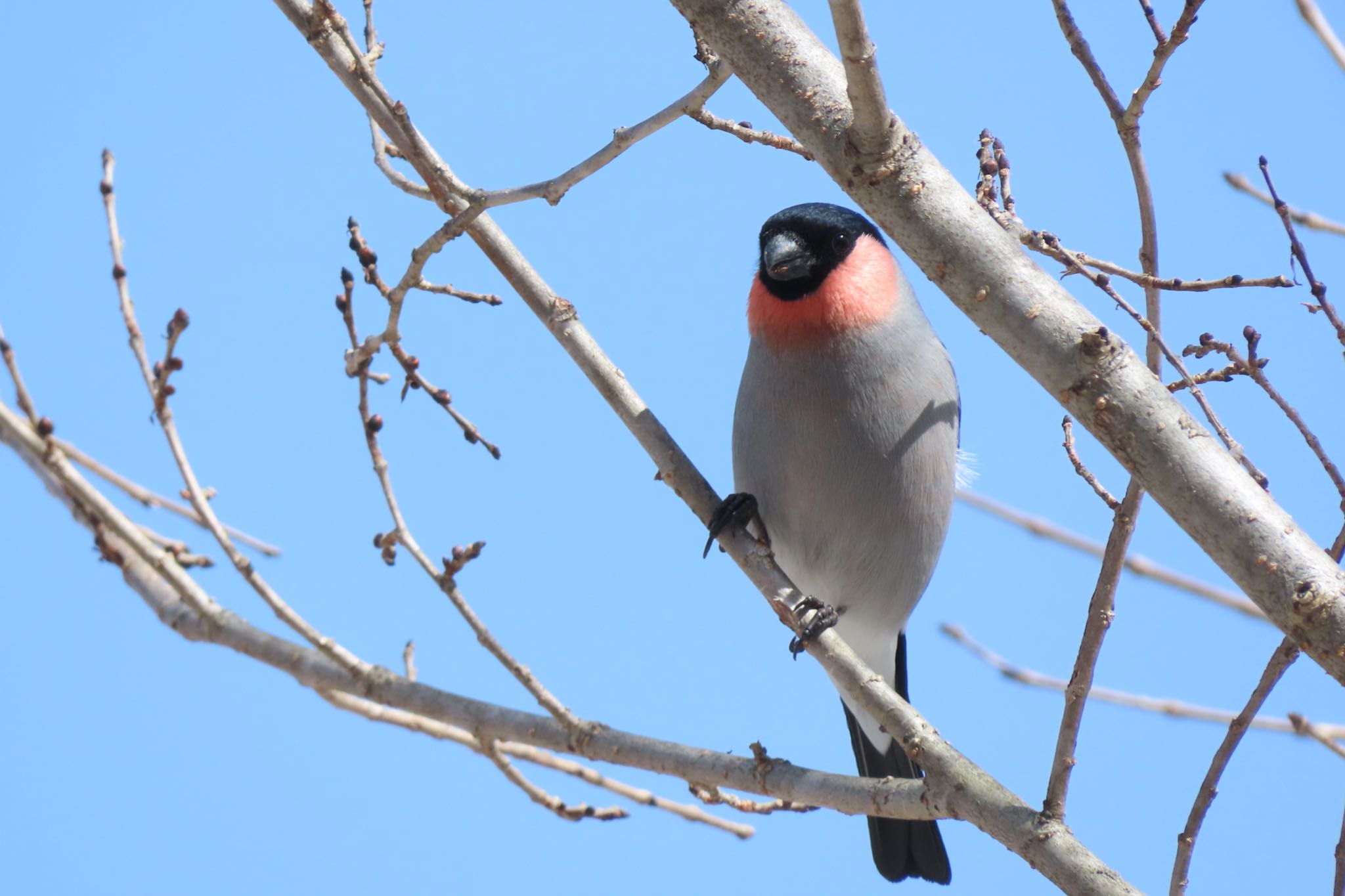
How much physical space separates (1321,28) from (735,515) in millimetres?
1737

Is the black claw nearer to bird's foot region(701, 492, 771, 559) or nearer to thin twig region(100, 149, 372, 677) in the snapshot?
bird's foot region(701, 492, 771, 559)

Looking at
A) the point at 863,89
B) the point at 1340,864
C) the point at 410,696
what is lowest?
the point at 1340,864

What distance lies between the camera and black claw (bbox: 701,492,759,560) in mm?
2941

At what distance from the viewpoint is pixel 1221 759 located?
187 centimetres

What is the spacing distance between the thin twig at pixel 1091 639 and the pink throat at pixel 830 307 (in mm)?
1401

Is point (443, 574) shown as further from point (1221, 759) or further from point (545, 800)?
point (1221, 759)

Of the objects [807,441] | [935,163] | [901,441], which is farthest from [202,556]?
[935,163]

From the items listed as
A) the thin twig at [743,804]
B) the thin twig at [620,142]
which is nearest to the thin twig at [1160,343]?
the thin twig at [620,142]

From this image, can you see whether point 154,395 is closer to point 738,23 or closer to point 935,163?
point 738,23

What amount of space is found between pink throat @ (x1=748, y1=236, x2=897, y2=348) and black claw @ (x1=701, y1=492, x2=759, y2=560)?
443 mm

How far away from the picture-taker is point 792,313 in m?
3.36

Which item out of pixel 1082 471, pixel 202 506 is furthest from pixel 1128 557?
pixel 202 506

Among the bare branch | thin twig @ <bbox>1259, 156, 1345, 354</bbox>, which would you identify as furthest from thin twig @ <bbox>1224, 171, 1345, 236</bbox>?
the bare branch

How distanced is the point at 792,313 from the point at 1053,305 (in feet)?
5.16
